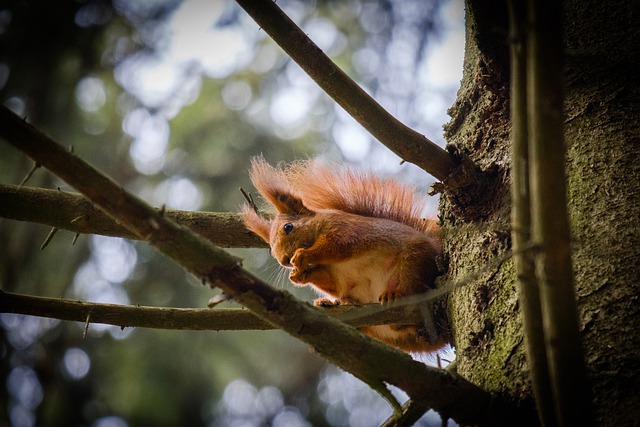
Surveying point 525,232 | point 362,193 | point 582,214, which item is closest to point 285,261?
point 362,193

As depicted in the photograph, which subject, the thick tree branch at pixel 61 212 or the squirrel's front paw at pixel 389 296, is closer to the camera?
the thick tree branch at pixel 61 212

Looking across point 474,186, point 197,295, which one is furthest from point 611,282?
point 197,295

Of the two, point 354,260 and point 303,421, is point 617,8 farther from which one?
point 303,421

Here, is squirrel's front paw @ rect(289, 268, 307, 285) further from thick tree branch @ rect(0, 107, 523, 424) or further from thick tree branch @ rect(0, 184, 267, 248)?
thick tree branch @ rect(0, 107, 523, 424)

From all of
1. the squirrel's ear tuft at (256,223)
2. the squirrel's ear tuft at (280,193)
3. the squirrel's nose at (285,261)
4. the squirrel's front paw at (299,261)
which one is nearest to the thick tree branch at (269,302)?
the squirrel's ear tuft at (256,223)

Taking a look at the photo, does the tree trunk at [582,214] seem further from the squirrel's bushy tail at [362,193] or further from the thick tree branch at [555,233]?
the squirrel's bushy tail at [362,193]

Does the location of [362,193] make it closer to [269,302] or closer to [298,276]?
[298,276]
